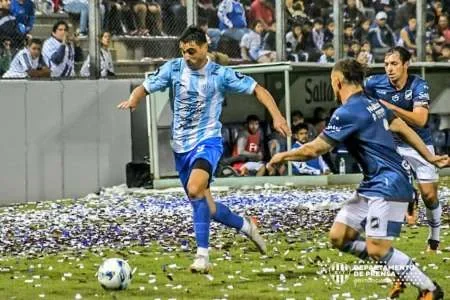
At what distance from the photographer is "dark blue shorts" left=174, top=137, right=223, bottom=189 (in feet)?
42.1

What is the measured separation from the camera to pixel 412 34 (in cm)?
2755

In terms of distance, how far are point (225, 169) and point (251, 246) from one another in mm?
10331

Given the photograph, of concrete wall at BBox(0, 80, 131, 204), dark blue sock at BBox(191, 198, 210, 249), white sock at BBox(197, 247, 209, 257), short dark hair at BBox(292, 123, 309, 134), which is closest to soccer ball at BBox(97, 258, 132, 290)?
white sock at BBox(197, 247, 209, 257)

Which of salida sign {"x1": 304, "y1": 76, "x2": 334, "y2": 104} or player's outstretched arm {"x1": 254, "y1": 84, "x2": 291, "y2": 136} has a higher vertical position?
salida sign {"x1": 304, "y1": 76, "x2": 334, "y2": 104}

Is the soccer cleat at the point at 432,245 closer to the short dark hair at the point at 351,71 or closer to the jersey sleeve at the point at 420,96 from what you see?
the jersey sleeve at the point at 420,96

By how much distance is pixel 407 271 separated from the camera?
32.3ft

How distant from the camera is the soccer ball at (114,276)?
10984 mm

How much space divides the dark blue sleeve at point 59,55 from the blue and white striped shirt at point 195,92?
10380 mm

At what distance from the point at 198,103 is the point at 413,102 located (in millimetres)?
2273

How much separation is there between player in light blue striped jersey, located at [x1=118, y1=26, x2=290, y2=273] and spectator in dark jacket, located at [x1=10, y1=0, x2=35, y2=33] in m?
9.86

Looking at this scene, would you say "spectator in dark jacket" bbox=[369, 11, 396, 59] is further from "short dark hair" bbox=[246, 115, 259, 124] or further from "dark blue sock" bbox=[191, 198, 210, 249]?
"dark blue sock" bbox=[191, 198, 210, 249]

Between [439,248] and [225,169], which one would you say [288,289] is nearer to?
[439,248]

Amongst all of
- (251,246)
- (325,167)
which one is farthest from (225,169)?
(251,246)

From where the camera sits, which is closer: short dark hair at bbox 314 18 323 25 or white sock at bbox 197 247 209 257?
white sock at bbox 197 247 209 257
